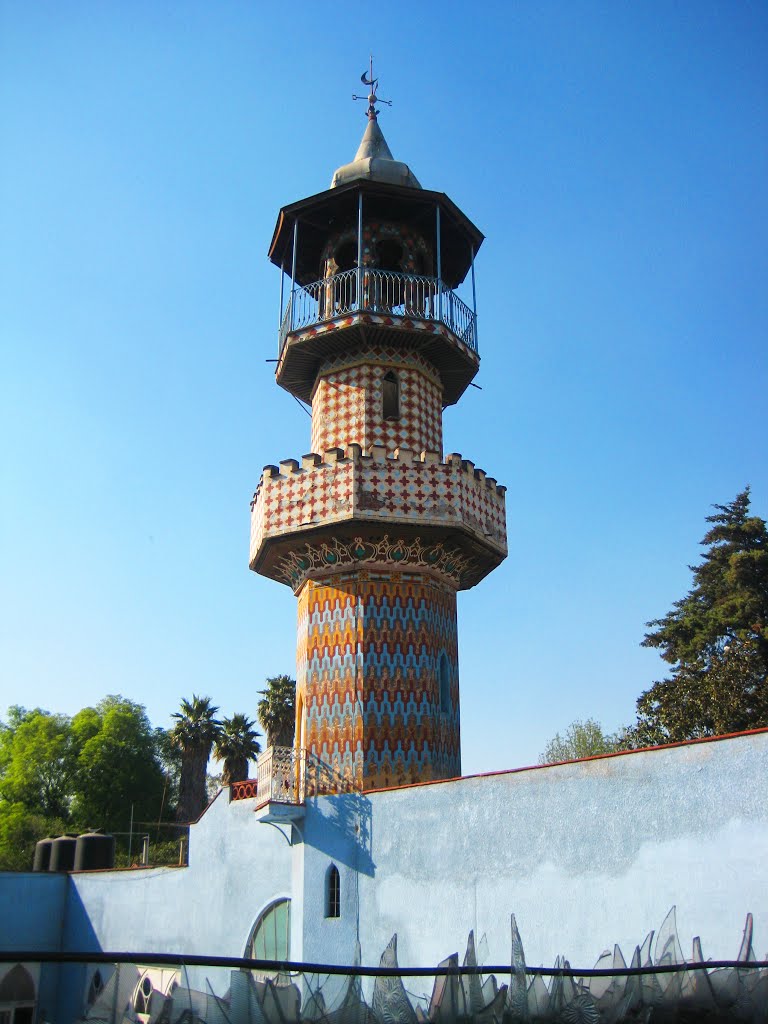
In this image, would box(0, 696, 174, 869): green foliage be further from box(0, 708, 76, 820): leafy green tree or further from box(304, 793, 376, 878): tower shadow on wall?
box(304, 793, 376, 878): tower shadow on wall

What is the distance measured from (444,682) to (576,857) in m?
6.18

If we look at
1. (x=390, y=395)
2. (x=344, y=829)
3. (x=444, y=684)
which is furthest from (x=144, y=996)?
(x=390, y=395)

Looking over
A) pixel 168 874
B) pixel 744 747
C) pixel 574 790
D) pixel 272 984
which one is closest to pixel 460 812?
pixel 574 790

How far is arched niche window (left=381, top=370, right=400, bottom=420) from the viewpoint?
1986 centimetres

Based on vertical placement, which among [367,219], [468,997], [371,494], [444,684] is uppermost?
[367,219]

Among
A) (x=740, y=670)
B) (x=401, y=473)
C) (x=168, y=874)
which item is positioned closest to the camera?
(x=401, y=473)

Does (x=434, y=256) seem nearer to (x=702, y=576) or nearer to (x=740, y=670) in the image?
(x=740, y=670)

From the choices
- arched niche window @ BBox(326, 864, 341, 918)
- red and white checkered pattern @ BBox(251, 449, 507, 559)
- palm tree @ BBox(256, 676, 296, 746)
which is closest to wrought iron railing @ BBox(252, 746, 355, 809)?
arched niche window @ BBox(326, 864, 341, 918)

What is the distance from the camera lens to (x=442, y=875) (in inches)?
547

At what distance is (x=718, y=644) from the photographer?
3212 cm

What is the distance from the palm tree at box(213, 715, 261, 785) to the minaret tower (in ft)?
80.1

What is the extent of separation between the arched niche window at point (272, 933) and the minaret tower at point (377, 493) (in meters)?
2.72

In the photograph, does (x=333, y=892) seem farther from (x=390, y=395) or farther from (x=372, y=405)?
(x=390, y=395)

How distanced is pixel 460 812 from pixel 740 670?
54.5 feet
